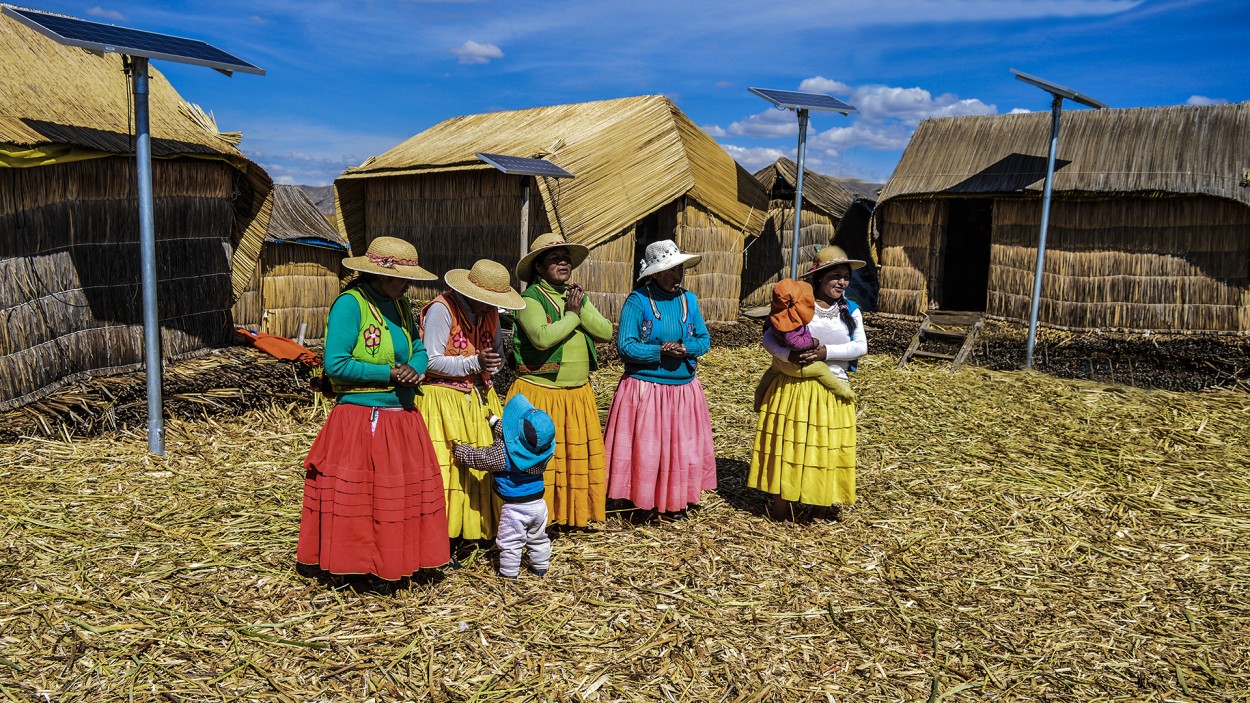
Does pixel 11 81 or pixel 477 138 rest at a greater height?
pixel 477 138

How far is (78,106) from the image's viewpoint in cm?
736

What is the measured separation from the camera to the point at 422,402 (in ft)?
14.1

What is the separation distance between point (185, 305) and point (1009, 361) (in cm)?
1053

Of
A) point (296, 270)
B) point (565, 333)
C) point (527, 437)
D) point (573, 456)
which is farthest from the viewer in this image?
point (296, 270)

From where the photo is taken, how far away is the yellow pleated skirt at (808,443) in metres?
5.24

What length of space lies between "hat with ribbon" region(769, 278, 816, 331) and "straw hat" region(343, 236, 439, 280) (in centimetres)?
219

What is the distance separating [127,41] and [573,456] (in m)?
4.47

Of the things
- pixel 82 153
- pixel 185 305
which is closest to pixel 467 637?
pixel 82 153

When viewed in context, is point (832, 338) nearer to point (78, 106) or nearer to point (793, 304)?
point (793, 304)

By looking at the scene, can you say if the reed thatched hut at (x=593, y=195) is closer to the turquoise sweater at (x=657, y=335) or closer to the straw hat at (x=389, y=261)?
the turquoise sweater at (x=657, y=335)

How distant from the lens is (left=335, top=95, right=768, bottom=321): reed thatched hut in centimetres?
1208

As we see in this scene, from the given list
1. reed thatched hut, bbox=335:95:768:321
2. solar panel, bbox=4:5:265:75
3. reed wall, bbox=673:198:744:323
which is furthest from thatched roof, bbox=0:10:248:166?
reed wall, bbox=673:198:744:323

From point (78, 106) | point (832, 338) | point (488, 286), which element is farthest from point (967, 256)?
point (78, 106)

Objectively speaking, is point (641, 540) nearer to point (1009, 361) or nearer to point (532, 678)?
point (532, 678)
